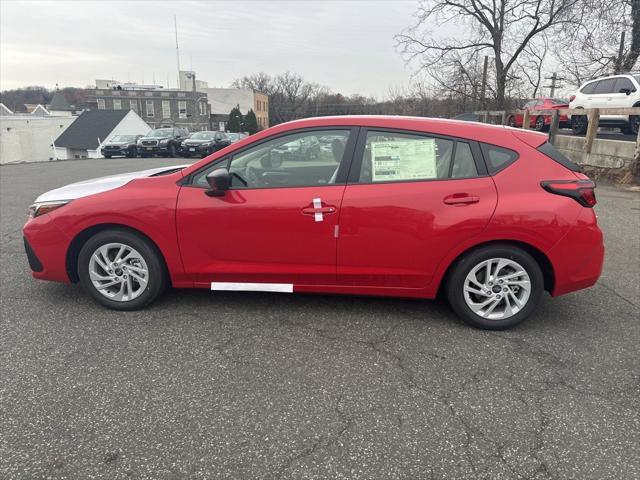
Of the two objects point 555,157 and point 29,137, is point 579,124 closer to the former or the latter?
point 555,157

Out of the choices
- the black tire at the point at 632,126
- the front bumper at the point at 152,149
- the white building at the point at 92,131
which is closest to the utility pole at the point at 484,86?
the black tire at the point at 632,126

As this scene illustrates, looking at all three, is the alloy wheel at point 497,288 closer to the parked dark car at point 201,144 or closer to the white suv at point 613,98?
the white suv at point 613,98

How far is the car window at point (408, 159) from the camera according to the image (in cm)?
341

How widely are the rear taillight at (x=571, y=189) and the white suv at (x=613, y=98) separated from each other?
10.9 meters

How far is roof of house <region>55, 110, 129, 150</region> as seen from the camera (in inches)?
1932

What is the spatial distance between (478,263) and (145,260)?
266cm

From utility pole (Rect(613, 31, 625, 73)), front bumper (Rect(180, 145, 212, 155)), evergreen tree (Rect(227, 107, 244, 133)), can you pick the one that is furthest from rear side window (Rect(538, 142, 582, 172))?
evergreen tree (Rect(227, 107, 244, 133))

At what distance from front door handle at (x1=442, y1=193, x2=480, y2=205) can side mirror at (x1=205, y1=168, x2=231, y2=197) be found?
165 centimetres

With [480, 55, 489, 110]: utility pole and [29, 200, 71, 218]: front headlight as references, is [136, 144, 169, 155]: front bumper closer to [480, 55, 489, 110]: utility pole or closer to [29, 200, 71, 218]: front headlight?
[480, 55, 489, 110]: utility pole

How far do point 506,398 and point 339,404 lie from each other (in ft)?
3.31

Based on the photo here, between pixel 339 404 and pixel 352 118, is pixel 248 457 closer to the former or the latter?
pixel 339 404

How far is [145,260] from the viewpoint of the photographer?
12.0ft

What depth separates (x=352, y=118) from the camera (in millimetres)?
3619

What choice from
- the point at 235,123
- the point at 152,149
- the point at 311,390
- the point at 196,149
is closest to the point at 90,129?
the point at 235,123
